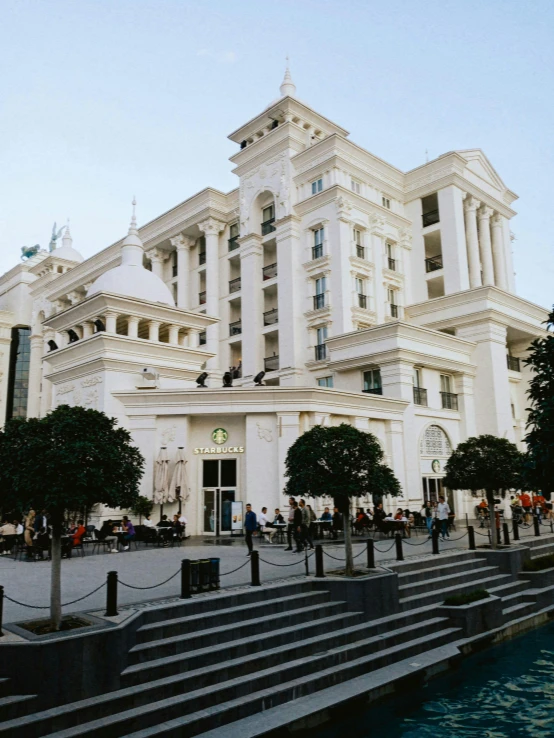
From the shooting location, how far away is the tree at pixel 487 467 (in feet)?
60.7

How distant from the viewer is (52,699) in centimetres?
764

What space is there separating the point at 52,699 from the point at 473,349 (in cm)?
3146

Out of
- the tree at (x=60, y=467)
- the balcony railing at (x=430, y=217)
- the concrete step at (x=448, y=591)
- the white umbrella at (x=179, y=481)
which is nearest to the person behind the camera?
the tree at (x=60, y=467)

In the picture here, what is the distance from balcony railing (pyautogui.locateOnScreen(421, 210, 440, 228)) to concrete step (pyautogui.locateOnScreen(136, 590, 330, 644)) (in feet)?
116

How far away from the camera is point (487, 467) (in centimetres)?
1853

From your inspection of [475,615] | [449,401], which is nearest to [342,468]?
[475,615]

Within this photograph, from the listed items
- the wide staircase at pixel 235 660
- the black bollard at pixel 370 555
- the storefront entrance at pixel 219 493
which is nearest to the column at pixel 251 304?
the storefront entrance at pixel 219 493

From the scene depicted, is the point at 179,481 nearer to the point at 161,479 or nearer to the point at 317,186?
the point at 161,479

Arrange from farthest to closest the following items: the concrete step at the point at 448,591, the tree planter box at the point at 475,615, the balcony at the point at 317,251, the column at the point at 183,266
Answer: the column at the point at 183,266 → the balcony at the point at 317,251 → the concrete step at the point at 448,591 → the tree planter box at the point at 475,615

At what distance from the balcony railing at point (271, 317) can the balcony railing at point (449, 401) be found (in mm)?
12633

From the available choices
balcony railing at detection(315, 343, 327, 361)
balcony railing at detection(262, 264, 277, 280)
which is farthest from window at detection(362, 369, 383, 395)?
balcony railing at detection(262, 264, 277, 280)

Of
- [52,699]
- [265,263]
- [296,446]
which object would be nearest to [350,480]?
[296,446]

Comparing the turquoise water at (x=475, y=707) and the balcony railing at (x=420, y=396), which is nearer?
the turquoise water at (x=475, y=707)

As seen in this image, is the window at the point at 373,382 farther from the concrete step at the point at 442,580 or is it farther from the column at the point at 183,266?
the column at the point at 183,266
